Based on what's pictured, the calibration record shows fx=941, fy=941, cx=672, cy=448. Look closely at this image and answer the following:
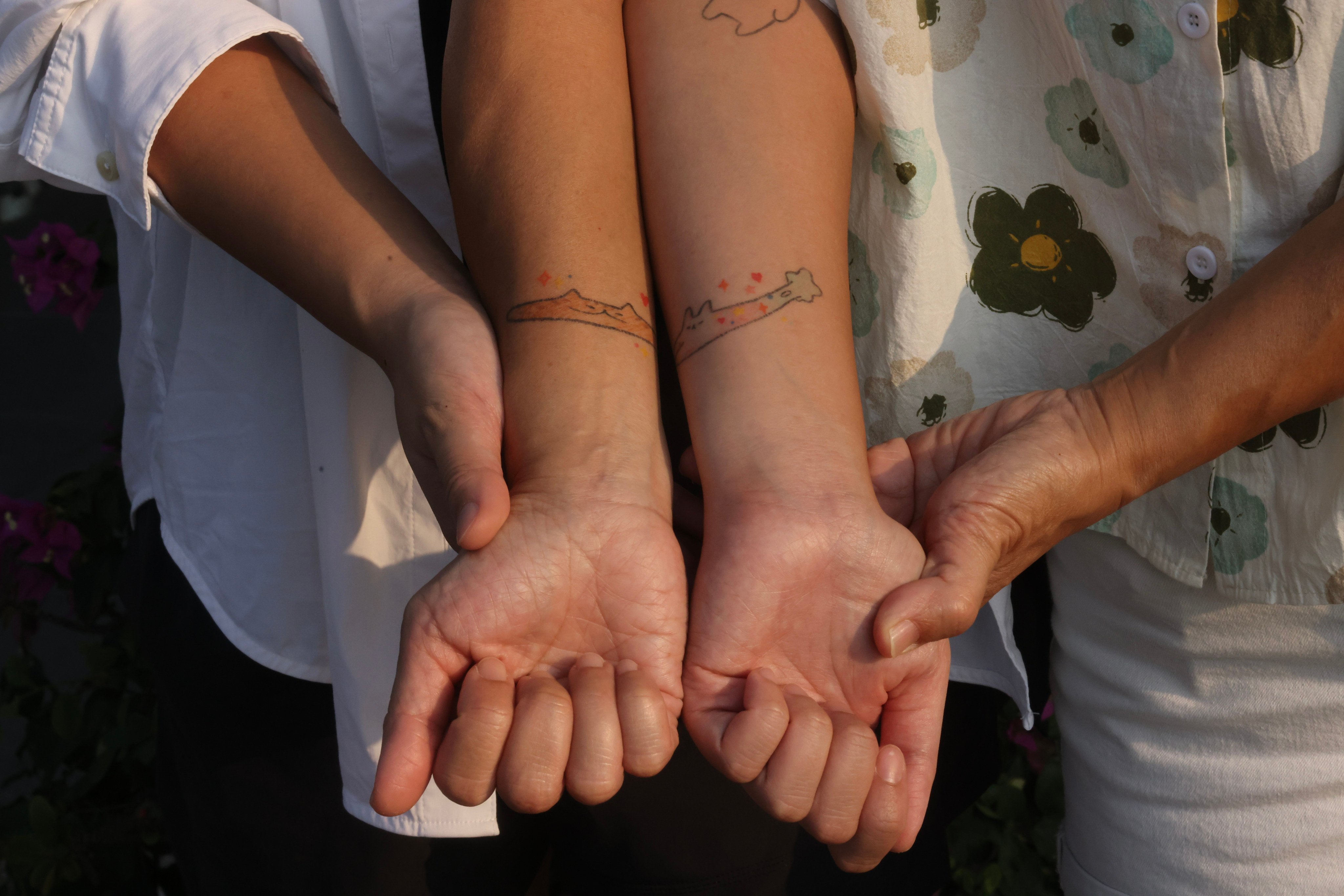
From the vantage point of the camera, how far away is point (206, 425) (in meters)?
1.23

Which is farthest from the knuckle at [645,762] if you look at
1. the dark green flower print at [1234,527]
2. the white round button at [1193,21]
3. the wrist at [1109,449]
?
the white round button at [1193,21]

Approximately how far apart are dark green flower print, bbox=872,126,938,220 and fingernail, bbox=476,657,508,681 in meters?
0.71

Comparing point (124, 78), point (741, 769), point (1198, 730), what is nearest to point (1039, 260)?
point (1198, 730)

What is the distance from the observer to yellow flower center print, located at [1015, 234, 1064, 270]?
1.14 meters

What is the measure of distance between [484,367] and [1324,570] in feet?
3.03

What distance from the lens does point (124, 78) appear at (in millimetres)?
1034

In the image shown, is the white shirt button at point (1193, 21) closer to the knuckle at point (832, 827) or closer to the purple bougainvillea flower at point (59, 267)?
the knuckle at point (832, 827)

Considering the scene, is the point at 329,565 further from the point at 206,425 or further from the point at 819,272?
the point at 819,272

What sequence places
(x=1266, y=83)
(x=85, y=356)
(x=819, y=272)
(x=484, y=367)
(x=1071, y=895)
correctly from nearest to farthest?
(x=1266, y=83), (x=484, y=367), (x=819, y=272), (x=1071, y=895), (x=85, y=356)

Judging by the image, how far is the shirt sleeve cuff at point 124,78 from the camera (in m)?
1.03

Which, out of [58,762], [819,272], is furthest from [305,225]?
[58,762]

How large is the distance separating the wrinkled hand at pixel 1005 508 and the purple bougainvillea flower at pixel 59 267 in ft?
5.52

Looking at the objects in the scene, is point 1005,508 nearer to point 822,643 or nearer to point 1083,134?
point 822,643

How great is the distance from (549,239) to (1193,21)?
27.8 inches
